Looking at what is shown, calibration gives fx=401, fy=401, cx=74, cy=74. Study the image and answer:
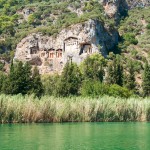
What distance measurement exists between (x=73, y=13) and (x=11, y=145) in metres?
101

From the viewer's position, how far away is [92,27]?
317ft

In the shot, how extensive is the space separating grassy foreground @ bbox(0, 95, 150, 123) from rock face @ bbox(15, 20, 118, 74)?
5144 cm

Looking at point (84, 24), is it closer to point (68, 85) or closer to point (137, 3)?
point (68, 85)

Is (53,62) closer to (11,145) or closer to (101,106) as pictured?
(101,106)

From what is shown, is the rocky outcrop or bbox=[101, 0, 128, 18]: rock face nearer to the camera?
bbox=[101, 0, 128, 18]: rock face

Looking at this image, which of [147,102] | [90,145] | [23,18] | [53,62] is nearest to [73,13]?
[23,18]

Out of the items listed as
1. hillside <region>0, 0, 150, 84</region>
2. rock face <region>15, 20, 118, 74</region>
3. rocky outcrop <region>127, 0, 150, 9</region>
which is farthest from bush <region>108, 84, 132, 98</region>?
rocky outcrop <region>127, 0, 150, 9</region>

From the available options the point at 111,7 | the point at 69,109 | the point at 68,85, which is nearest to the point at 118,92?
the point at 68,85

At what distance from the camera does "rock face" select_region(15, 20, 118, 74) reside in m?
95.8

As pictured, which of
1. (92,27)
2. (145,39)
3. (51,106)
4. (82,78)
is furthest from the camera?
(145,39)

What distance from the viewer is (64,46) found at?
3853 inches

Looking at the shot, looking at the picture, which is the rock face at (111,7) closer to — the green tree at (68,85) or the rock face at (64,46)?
the rock face at (64,46)

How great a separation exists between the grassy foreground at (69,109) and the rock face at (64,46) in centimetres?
5144

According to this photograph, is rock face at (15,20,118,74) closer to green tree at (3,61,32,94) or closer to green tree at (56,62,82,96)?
green tree at (56,62,82,96)
